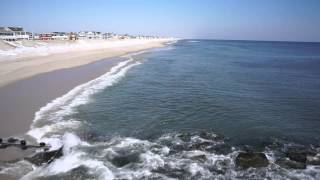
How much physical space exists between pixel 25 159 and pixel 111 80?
2129 cm

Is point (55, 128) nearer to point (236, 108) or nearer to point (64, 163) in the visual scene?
point (64, 163)

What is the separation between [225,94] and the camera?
27734 mm

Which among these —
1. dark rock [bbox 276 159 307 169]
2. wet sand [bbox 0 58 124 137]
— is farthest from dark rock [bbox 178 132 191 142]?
wet sand [bbox 0 58 124 137]

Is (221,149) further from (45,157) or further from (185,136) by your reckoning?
(45,157)

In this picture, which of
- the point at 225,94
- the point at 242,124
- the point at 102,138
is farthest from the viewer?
the point at 225,94

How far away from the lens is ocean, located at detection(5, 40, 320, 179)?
42.1ft

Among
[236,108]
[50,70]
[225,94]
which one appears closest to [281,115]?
[236,108]

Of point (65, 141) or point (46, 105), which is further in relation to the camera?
point (46, 105)

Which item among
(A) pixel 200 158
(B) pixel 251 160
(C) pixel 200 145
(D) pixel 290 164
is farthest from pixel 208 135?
(D) pixel 290 164

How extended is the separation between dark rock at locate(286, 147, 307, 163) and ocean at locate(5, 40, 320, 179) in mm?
405

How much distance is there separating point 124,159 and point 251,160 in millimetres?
4801

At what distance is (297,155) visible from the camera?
1427 centimetres

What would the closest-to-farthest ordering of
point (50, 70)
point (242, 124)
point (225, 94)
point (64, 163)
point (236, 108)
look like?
1. point (64, 163)
2. point (242, 124)
3. point (236, 108)
4. point (225, 94)
5. point (50, 70)

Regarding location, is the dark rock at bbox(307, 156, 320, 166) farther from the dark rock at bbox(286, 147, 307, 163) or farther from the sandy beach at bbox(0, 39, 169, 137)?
the sandy beach at bbox(0, 39, 169, 137)
